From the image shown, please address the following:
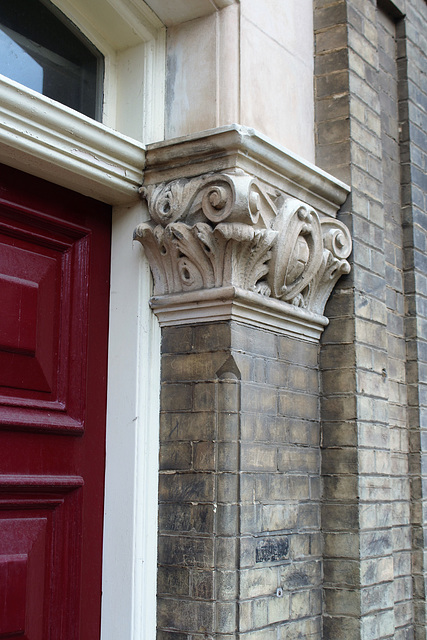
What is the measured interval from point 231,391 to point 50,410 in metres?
0.61

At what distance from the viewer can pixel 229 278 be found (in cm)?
281

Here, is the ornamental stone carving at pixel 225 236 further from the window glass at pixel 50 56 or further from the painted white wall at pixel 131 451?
the window glass at pixel 50 56

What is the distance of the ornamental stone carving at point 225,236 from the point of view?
9.21ft

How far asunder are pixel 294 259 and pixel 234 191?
44 centimetres

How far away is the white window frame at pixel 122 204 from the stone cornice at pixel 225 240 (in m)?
0.11

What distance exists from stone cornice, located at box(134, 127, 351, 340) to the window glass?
0.37 meters

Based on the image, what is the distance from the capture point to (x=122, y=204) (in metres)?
3.07

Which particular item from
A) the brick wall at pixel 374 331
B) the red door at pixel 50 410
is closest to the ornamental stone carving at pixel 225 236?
the red door at pixel 50 410

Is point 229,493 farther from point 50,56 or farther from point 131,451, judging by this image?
point 50,56

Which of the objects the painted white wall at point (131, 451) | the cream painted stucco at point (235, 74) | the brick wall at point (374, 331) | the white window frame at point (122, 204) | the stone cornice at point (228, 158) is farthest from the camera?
the brick wall at point (374, 331)

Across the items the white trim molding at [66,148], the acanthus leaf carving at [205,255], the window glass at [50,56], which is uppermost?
the window glass at [50,56]

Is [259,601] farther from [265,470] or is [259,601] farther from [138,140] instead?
[138,140]

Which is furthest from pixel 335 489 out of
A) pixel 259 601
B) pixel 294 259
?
pixel 294 259

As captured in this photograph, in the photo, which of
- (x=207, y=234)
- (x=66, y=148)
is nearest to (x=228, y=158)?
(x=207, y=234)
